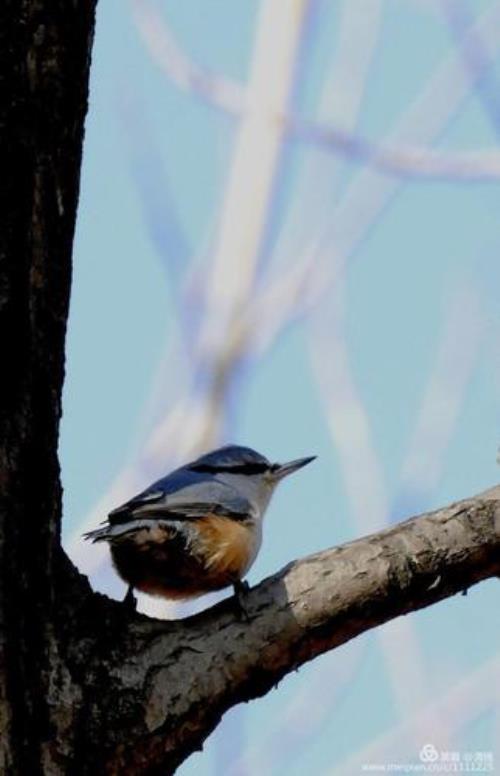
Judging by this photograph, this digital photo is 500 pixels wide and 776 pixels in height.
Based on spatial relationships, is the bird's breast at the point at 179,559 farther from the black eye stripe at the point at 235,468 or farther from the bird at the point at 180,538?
the black eye stripe at the point at 235,468

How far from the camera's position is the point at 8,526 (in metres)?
1.12

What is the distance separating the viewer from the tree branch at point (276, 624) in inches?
48.4

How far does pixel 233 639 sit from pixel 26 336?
41 cm

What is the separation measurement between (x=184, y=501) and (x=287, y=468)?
26.2 inches

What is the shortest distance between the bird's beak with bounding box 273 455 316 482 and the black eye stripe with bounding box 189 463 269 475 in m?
0.03

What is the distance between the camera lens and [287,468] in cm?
273

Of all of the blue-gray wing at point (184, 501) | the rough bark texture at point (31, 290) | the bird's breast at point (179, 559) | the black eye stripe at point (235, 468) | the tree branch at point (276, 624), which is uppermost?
the black eye stripe at point (235, 468)

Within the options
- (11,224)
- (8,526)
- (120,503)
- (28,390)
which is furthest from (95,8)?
(120,503)

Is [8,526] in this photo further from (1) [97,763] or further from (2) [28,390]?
(1) [97,763]

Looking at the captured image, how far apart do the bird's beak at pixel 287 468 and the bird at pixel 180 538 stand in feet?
1.58

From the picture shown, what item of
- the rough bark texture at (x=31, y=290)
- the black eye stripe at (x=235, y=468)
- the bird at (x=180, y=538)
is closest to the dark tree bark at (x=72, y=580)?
the rough bark texture at (x=31, y=290)

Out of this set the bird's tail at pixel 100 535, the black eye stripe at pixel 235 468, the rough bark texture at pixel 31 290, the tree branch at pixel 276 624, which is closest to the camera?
the rough bark texture at pixel 31 290

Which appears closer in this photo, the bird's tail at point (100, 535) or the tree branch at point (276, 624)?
the tree branch at point (276, 624)

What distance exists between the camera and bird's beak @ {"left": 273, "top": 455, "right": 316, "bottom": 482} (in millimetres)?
2699
